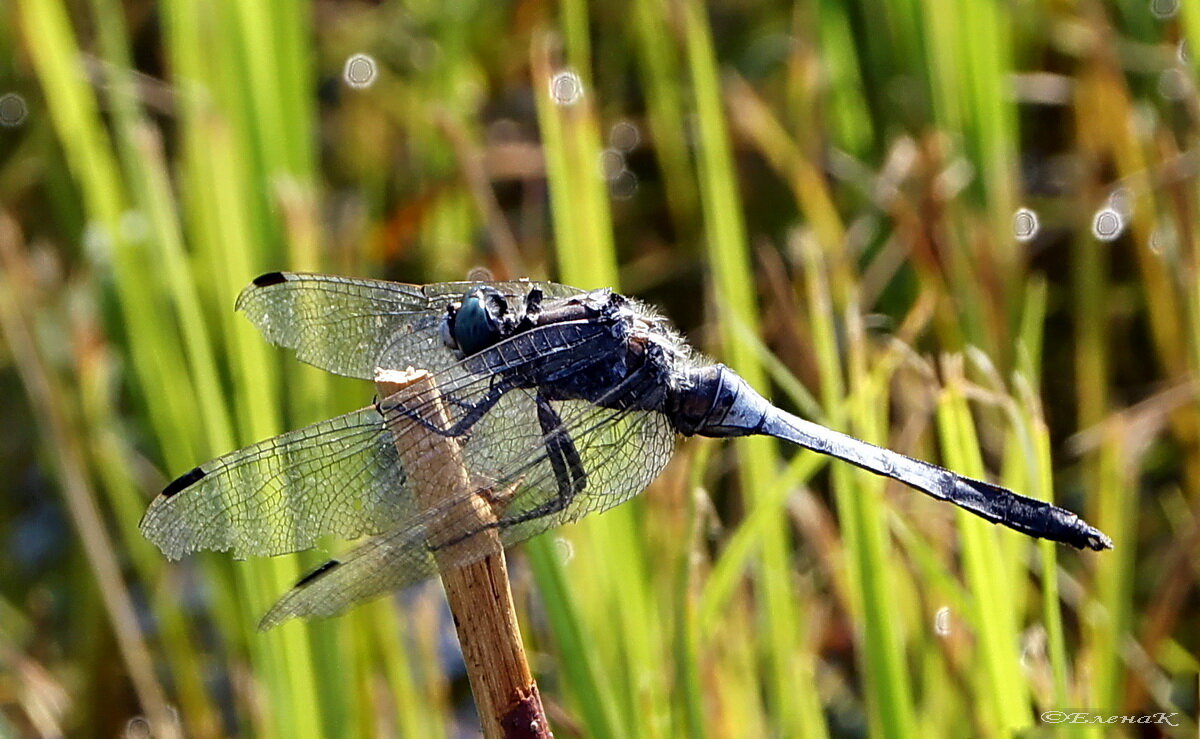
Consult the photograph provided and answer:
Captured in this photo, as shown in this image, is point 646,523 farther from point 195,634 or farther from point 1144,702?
point 195,634

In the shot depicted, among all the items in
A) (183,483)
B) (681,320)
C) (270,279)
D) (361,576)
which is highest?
(270,279)

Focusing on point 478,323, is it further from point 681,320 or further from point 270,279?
point 681,320

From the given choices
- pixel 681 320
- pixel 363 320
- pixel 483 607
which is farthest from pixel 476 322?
pixel 681 320

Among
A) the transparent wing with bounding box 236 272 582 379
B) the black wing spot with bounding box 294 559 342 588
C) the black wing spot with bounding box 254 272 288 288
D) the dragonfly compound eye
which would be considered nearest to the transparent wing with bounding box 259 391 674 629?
the black wing spot with bounding box 294 559 342 588

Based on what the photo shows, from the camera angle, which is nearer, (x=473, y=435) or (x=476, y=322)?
(x=473, y=435)

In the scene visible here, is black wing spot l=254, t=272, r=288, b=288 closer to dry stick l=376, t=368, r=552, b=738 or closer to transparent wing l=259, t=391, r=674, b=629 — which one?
transparent wing l=259, t=391, r=674, b=629

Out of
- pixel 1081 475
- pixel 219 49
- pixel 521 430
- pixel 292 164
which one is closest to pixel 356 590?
pixel 521 430

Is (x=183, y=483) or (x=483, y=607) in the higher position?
(x=183, y=483)
